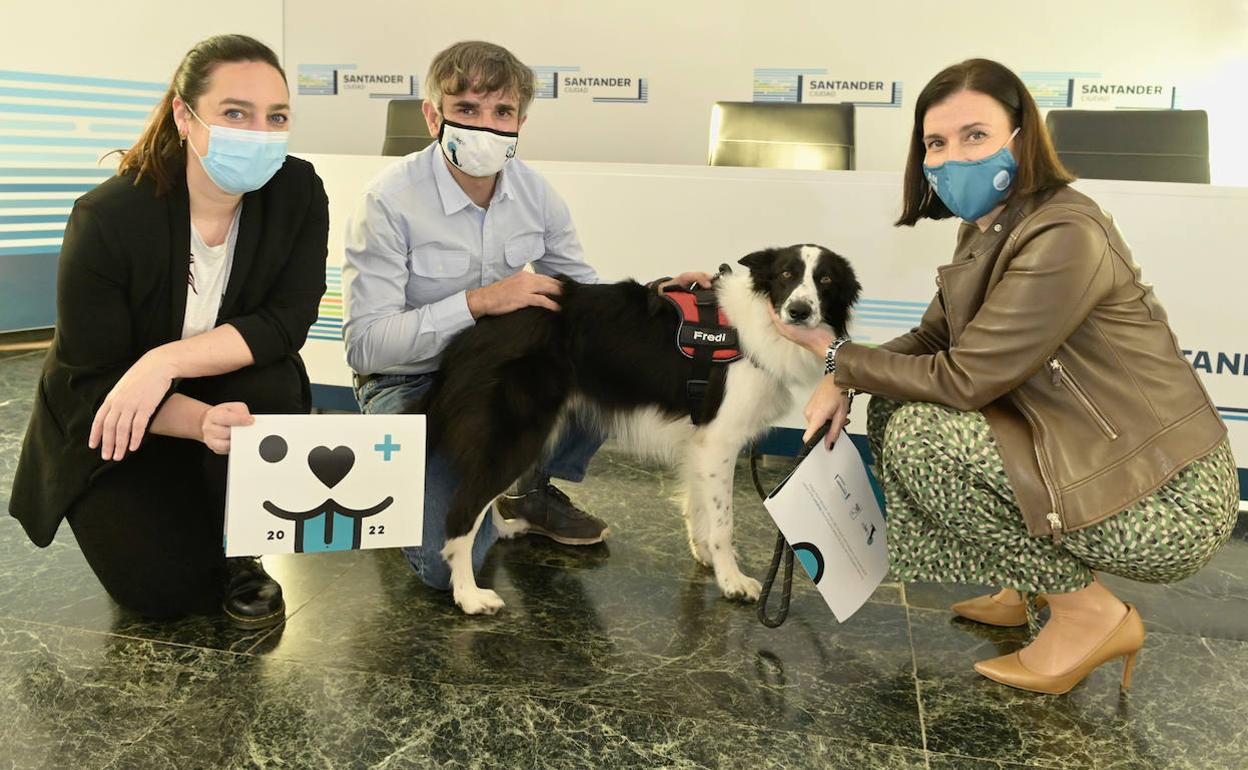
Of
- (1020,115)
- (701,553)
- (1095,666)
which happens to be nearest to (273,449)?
(701,553)

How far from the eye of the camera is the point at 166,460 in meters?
2.23

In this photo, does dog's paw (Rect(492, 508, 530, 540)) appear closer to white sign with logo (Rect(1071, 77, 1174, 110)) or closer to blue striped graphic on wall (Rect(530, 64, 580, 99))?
blue striped graphic on wall (Rect(530, 64, 580, 99))

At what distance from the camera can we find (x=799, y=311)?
2.39 m

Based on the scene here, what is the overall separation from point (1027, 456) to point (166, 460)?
6.12 ft

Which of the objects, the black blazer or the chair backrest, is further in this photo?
the chair backrest

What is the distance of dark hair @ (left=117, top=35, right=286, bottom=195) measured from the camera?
2.03m

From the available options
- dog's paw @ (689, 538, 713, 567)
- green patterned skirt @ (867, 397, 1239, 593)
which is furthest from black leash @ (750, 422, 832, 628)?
dog's paw @ (689, 538, 713, 567)

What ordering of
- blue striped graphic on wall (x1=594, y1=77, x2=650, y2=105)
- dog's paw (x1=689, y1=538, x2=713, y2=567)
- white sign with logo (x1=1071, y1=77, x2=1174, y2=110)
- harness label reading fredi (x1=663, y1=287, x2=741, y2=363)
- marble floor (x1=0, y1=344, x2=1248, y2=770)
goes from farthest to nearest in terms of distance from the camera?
blue striped graphic on wall (x1=594, y1=77, x2=650, y2=105) < white sign with logo (x1=1071, y1=77, x2=1174, y2=110) < dog's paw (x1=689, y1=538, x2=713, y2=567) < harness label reading fredi (x1=663, y1=287, x2=741, y2=363) < marble floor (x1=0, y1=344, x2=1248, y2=770)

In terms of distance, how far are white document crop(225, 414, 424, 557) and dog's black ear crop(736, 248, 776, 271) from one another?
3.22ft

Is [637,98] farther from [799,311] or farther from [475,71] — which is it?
[799,311]

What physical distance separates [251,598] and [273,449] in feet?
1.54

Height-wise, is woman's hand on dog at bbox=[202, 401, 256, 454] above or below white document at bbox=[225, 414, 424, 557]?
above

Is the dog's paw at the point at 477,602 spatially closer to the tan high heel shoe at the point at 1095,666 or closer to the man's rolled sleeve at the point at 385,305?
the man's rolled sleeve at the point at 385,305

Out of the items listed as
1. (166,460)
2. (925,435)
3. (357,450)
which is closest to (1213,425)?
(925,435)
